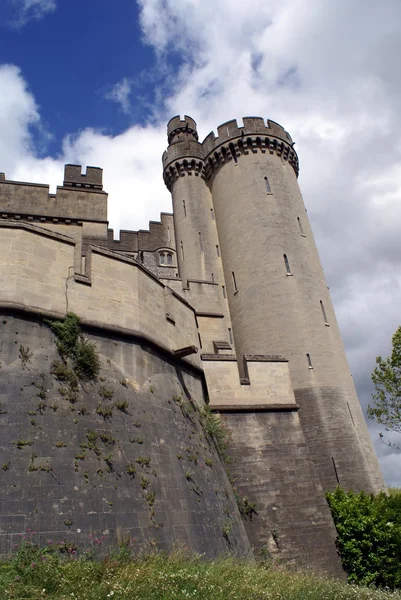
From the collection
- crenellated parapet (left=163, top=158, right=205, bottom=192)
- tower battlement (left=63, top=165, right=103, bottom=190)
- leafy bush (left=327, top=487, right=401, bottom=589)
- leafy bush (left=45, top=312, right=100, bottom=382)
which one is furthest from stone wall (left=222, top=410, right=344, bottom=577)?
crenellated parapet (left=163, top=158, right=205, bottom=192)

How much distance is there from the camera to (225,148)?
Answer: 24781 millimetres

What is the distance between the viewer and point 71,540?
689cm

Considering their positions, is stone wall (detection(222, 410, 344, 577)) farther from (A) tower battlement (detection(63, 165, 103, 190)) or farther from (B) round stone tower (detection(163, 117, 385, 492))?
(A) tower battlement (detection(63, 165, 103, 190))

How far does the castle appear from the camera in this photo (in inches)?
309

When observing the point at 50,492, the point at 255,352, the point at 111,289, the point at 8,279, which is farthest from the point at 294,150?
the point at 50,492

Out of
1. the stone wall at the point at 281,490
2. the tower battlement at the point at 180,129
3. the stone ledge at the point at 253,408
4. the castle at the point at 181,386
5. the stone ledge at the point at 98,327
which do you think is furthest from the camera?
the tower battlement at the point at 180,129

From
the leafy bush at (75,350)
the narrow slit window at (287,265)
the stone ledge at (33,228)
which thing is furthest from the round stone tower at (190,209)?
the leafy bush at (75,350)

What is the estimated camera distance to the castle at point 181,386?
786 centimetres

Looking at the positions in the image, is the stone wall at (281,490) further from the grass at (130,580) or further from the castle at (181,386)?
the grass at (130,580)

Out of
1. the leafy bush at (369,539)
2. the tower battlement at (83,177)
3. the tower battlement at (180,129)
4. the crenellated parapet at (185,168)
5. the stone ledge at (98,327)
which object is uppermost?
the tower battlement at (180,129)

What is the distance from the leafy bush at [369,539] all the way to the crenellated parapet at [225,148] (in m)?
17.7

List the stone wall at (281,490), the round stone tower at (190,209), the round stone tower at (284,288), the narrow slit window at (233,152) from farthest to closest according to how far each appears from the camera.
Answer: the narrow slit window at (233,152)
the round stone tower at (190,209)
the round stone tower at (284,288)
the stone wall at (281,490)

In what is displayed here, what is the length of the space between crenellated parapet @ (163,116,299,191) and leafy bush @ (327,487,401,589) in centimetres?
1768

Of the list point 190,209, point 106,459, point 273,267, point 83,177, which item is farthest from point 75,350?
point 190,209
